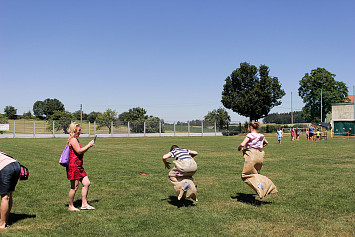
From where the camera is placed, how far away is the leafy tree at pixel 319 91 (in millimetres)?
80250

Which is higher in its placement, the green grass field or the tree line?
the tree line

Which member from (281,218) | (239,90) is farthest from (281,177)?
(239,90)

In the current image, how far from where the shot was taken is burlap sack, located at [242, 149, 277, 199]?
698 centimetres

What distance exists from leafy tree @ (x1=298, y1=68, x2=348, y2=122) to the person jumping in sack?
84.3 m

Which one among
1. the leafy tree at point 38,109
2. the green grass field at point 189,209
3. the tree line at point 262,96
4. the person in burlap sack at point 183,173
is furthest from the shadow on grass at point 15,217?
the leafy tree at point 38,109

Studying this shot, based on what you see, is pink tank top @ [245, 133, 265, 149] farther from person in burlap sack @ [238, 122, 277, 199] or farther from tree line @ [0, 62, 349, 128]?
tree line @ [0, 62, 349, 128]

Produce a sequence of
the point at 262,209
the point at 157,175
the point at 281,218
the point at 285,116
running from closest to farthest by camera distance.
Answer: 1. the point at 281,218
2. the point at 262,209
3. the point at 157,175
4. the point at 285,116

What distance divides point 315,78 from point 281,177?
79694mm

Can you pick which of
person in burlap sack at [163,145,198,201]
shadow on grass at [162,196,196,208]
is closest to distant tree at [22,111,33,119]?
shadow on grass at [162,196,196,208]

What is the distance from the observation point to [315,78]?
83.0m

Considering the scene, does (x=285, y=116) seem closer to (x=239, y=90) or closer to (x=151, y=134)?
(x=239, y=90)

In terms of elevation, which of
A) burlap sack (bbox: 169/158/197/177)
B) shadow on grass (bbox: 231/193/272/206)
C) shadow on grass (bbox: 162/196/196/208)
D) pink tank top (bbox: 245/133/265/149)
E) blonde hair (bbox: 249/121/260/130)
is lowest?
shadow on grass (bbox: 162/196/196/208)

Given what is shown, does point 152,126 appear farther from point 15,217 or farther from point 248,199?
point 15,217

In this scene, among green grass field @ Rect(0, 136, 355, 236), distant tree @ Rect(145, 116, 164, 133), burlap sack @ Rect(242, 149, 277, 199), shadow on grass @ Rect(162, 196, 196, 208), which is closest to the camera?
green grass field @ Rect(0, 136, 355, 236)
